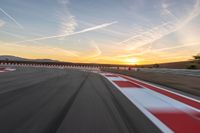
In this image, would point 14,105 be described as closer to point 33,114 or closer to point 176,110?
point 33,114

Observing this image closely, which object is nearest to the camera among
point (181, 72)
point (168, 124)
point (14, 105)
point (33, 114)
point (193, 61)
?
point (168, 124)

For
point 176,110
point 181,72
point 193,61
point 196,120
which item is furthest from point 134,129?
point 193,61

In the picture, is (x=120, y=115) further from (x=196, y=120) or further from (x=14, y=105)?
(x=14, y=105)

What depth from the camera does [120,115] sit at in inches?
286

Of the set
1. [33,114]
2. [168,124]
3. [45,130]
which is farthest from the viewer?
[33,114]

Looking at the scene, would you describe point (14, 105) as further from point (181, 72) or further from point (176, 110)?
point (181, 72)

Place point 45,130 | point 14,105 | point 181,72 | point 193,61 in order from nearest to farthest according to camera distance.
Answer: point 45,130
point 14,105
point 181,72
point 193,61

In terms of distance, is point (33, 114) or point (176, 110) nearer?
point (33, 114)

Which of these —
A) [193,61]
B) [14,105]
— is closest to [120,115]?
[14,105]

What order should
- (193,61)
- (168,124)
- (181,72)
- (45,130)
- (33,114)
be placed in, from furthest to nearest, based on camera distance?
(193,61)
(181,72)
(33,114)
(168,124)
(45,130)

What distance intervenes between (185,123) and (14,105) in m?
4.54

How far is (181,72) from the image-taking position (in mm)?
32781

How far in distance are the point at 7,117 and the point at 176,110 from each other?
15.4 feet

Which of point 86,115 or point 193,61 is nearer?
point 86,115
